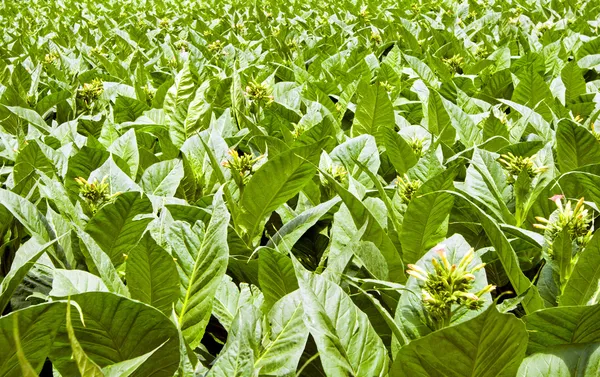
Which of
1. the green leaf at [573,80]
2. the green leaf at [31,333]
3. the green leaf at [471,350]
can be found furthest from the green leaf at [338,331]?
the green leaf at [573,80]

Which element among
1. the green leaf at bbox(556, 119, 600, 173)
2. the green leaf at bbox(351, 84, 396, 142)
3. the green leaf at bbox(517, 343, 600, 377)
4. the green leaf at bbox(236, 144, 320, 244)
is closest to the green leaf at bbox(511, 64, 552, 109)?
the green leaf at bbox(351, 84, 396, 142)

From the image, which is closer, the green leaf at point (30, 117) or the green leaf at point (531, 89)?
the green leaf at point (30, 117)

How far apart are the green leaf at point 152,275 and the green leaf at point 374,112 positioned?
1.31 metres

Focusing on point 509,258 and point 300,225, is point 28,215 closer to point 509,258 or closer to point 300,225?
point 300,225

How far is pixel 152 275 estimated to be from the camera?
1.34m

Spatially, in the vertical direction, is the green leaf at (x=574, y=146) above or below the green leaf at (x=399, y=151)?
below

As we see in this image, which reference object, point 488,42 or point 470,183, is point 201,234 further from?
point 488,42

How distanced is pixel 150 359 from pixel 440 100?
5.22 ft

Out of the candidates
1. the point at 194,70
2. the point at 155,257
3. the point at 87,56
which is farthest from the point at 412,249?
the point at 87,56

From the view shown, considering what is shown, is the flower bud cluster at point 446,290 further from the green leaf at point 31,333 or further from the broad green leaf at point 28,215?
the broad green leaf at point 28,215

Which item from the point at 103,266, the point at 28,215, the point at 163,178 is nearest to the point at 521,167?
the point at 163,178

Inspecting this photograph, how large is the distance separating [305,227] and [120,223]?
45 cm

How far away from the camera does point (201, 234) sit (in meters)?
1.45

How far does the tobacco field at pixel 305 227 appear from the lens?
1.16 metres
